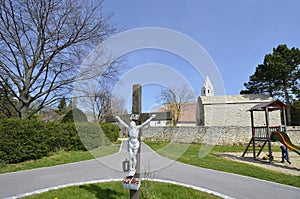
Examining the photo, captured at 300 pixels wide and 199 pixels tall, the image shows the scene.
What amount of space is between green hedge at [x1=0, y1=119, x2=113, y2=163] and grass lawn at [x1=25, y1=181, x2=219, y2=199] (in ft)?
16.3

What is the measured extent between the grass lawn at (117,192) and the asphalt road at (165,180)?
1.21 feet

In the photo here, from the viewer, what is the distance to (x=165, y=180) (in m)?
5.21

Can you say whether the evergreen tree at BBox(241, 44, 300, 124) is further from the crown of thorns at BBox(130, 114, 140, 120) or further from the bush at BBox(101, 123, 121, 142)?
the crown of thorns at BBox(130, 114, 140, 120)

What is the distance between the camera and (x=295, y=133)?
18469 mm

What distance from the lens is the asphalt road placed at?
436 cm

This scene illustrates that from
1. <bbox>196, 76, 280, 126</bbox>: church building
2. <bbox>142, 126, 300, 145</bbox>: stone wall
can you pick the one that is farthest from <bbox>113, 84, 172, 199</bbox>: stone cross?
<bbox>196, 76, 280, 126</bbox>: church building

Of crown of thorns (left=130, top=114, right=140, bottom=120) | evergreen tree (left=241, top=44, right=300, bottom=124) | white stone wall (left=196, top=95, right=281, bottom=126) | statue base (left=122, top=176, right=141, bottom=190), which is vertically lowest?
statue base (left=122, top=176, right=141, bottom=190)

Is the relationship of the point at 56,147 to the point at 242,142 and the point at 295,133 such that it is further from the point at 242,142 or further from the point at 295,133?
the point at 295,133

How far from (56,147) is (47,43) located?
228 inches

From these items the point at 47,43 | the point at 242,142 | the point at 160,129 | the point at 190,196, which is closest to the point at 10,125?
the point at 47,43

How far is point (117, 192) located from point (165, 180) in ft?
4.98

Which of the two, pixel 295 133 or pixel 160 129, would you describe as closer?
pixel 295 133

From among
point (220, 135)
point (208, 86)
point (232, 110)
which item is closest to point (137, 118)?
point (220, 135)

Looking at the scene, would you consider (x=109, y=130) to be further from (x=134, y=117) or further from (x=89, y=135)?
(x=134, y=117)
